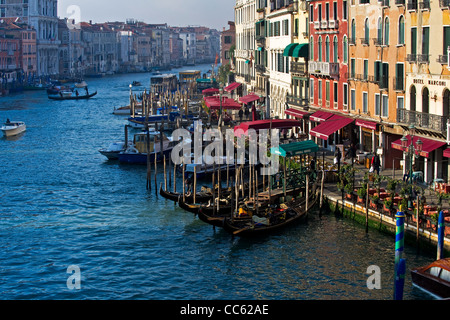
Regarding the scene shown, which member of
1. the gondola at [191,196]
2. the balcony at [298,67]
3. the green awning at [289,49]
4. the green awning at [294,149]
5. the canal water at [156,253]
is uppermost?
the green awning at [289,49]

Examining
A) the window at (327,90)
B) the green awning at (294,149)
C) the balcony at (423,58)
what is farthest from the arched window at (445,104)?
the window at (327,90)

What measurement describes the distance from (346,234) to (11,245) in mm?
9851

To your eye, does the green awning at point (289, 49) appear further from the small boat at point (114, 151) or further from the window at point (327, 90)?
the small boat at point (114, 151)

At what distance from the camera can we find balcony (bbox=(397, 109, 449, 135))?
22.0 m

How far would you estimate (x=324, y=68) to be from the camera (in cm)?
3238

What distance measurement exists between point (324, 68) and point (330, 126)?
364cm

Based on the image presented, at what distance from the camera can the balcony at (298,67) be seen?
3578 cm

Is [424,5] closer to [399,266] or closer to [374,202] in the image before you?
[374,202]

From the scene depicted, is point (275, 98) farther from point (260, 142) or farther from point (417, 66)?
point (417, 66)

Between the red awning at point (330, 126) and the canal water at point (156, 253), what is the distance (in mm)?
6620

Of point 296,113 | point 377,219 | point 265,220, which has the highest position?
point 296,113

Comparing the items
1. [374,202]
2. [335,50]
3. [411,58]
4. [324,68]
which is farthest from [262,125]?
[374,202]
